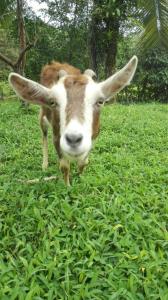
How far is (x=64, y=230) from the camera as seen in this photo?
12.9ft

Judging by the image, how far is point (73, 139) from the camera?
3.73 m

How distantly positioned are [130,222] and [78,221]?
20.6 inches

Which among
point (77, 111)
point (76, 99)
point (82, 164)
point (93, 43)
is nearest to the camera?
point (77, 111)

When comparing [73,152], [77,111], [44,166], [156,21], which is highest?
[156,21]

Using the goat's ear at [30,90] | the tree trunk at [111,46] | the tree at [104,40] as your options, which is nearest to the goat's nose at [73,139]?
the goat's ear at [30,90]

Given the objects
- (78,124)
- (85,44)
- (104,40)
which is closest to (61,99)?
(78,124)

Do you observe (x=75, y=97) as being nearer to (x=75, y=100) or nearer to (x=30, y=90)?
(x=75, y=100)

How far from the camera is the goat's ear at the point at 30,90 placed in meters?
4.37

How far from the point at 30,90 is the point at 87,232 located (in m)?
1.63

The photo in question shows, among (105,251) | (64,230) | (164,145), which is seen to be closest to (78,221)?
(64,230)

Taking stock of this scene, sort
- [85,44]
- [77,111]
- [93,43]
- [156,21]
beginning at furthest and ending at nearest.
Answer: [85,44] → [93,43] → [156,21] → [77,111]

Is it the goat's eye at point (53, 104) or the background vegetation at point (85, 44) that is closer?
the goat's eye at point (53, 104)

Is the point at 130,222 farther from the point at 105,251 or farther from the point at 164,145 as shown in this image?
the point at 164,145

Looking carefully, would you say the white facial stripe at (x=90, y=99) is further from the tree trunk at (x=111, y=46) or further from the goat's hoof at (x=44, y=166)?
the tree trunk at (x=111, y=46)
